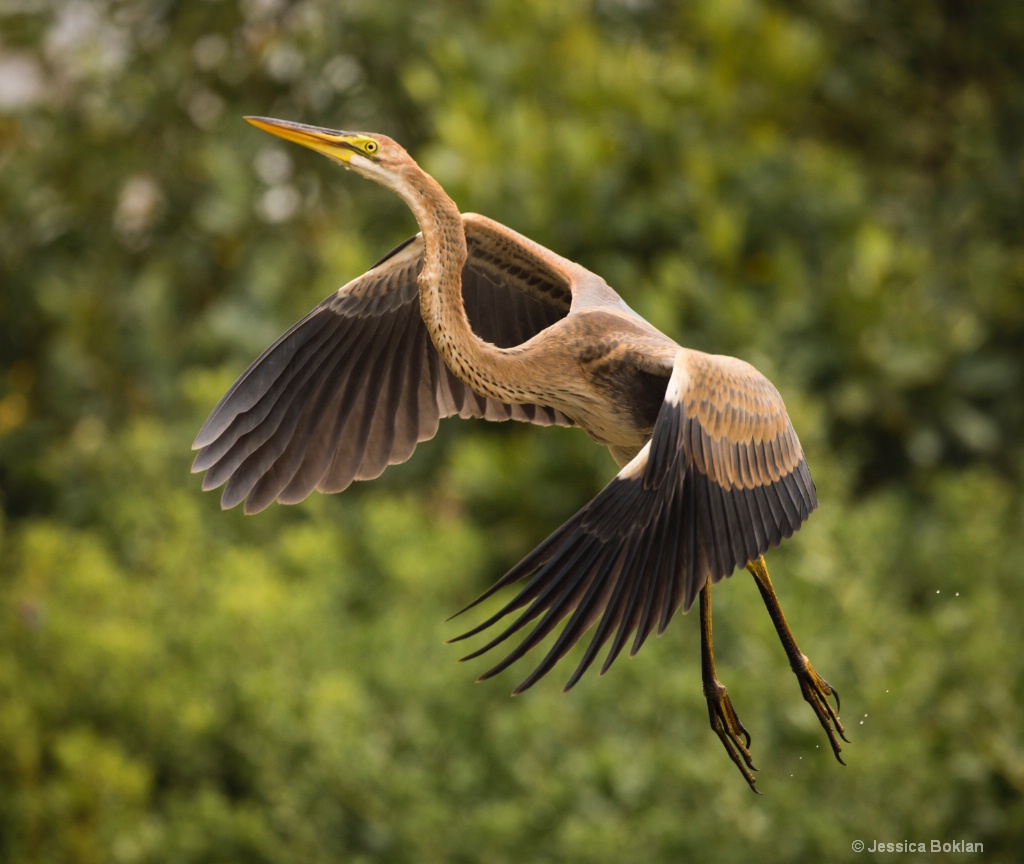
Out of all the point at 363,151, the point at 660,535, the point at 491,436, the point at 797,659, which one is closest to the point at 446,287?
the point at 363,151

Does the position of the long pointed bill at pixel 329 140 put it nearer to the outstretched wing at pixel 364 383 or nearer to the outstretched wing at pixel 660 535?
the outstretched wing at pixel 364 383

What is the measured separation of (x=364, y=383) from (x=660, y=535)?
0.98m

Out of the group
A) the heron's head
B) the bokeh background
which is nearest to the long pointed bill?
the heron's head

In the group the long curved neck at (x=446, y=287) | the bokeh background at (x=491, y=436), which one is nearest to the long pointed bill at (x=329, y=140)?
the long curved neck at (x=446, y=287)

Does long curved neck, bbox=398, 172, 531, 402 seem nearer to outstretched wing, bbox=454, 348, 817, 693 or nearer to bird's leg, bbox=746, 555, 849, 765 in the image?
outstretched wing, bbox=454, 348, 817, 693

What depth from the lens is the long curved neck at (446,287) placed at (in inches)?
115

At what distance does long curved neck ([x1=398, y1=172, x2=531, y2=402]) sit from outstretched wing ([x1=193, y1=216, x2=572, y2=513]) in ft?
1.69

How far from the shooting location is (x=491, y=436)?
9.49 m

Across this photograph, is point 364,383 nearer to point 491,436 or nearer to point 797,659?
point 797,659

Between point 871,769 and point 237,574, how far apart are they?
11.5ft

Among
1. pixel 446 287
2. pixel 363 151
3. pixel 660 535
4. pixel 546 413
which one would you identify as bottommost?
pixel 546 413

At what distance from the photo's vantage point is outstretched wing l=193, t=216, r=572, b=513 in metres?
3.38

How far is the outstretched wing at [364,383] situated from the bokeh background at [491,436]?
3053mm

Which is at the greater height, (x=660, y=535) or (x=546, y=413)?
(x=660, y=535)
